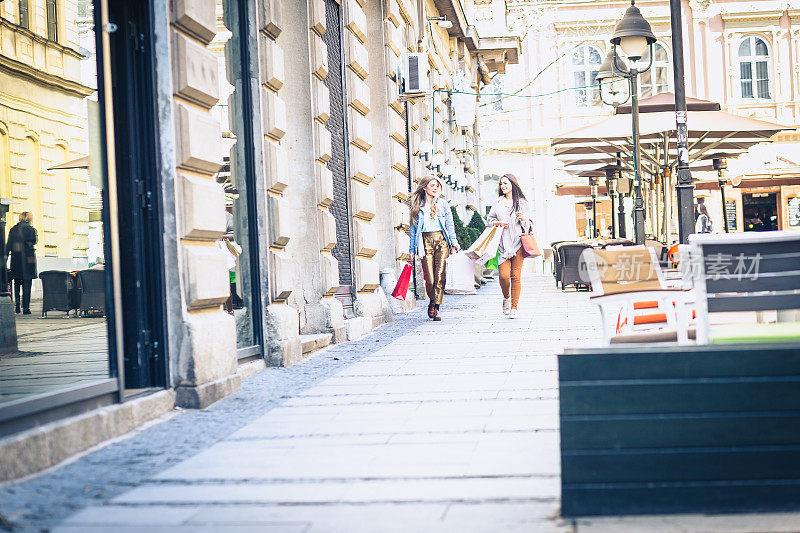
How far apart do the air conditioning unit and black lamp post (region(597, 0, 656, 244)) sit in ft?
9.05

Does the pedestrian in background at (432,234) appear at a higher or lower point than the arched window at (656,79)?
lower

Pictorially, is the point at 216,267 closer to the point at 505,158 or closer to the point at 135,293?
the point at 135,293

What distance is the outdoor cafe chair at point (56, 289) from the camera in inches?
241

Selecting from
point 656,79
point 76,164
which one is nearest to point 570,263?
point 76,164

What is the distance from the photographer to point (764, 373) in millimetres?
3557

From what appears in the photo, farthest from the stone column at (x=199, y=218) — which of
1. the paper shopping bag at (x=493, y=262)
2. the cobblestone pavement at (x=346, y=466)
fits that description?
the paper shopping bag at (x=493, y=262)

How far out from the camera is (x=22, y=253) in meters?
5.68

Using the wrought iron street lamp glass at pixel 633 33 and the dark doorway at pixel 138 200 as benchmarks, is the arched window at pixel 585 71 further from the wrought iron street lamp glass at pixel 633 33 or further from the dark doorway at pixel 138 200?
the dark doorway at pixel 138 200

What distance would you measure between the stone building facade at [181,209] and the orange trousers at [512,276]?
2782 mm

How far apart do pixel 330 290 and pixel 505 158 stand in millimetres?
33014

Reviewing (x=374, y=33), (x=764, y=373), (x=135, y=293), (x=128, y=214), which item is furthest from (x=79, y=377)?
(x=374, y=33)

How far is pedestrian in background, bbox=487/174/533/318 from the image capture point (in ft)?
42.3

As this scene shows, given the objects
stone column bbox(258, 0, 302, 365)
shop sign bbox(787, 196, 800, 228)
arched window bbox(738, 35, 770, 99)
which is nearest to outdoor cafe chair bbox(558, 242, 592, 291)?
stone column bbox(258, 0, 302, 365)

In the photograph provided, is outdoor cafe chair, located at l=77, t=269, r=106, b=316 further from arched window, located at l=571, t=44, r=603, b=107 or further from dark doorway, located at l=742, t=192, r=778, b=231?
dark doorway, located at l=742, t=192, r=778, b=231
